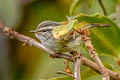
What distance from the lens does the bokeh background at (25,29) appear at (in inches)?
73.7

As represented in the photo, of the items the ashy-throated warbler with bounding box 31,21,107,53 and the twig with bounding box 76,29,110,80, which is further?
the ashy-throated warbler with bounding box 31,21,107,53

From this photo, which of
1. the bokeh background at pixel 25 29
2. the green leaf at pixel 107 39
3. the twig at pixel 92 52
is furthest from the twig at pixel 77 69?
the bokeh background at pixel 25 29

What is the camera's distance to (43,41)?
3.51ft

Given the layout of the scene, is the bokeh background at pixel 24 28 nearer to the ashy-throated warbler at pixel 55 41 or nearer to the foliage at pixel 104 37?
the foliage at pixel 104 37

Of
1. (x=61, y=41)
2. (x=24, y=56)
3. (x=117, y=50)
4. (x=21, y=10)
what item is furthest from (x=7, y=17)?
(x=61, y=41)

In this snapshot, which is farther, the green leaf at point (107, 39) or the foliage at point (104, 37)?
the green leaf at point (107, 39)

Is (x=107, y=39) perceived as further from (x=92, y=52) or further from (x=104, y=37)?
(x=92, y=52)

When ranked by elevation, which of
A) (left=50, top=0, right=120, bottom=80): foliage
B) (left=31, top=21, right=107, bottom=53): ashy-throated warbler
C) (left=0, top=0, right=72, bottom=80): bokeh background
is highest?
(left=0, top=0, right=72, bottom=80): bokeh background

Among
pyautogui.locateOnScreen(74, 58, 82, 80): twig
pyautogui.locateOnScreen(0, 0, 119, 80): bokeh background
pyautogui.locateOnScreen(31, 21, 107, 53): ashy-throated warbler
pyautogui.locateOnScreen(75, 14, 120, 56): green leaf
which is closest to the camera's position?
pyautogui.locateOnScreen(74, 58, 82, 80): twig

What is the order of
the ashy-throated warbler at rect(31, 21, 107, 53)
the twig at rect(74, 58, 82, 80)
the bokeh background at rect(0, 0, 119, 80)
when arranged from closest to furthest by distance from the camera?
the twig at rect(74, 58, 82, 80) < the ashy-throated warbler at rect(31, 21, 107, 53) < the bokeh background at rect(0, 0, 119, 80)

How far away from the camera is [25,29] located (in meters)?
2.15

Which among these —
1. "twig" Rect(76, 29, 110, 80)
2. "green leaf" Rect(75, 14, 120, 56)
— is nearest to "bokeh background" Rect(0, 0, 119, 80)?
"green leaf" Rect(75, 14, 120, 56)

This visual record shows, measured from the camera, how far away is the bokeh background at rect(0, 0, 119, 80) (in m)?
1.87

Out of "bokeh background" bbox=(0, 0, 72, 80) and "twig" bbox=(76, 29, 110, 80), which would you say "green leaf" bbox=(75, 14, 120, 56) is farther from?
"bokeh background" bbox=(0, 0, 72, 80)
